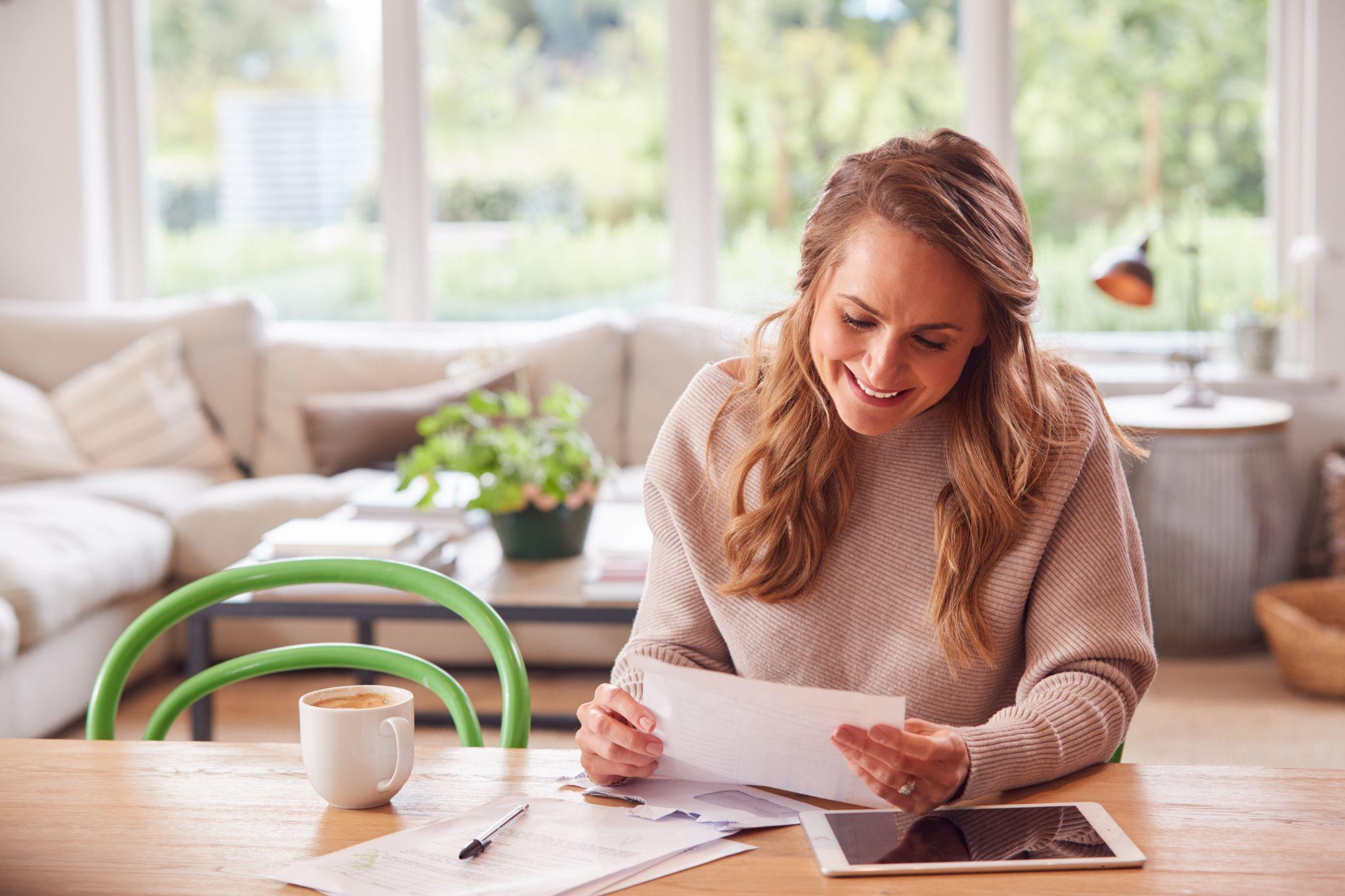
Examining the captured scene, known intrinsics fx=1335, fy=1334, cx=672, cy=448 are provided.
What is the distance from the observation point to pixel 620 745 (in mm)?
1057

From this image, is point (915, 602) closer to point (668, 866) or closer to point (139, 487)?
point (668, 866)

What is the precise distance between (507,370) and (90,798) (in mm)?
2869

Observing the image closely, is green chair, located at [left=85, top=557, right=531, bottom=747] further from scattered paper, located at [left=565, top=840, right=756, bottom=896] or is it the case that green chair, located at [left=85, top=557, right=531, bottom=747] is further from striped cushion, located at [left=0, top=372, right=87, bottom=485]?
striped cushion, located at [left=0, top=372, right=87, bottom=485]

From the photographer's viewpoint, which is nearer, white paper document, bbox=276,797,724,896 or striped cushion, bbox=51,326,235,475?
white paper document, bbox=276,797,724,896

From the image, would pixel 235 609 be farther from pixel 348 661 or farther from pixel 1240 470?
pixel 1240 470

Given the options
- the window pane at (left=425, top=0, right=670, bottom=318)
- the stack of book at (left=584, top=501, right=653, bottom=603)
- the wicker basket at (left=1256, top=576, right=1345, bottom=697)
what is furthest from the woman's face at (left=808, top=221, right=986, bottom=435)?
the window pane at (left=425, top=0, right=670, bottom=318)

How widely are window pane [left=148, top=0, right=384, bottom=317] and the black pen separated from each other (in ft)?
12.5

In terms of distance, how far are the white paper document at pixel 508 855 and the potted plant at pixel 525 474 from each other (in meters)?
1.32

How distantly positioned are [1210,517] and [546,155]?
2.38 m

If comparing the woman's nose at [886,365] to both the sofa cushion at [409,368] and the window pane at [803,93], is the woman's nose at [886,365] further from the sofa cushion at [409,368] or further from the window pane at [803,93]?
the window pane at [803,93]

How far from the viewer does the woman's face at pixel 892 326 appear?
1.15 metres

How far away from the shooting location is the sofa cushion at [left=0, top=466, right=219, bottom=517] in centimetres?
354

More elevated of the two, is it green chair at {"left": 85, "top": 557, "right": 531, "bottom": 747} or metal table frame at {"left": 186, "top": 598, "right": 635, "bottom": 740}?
green chair at {"left": 85, "top": 557, "right": 531, "bottom": 747}

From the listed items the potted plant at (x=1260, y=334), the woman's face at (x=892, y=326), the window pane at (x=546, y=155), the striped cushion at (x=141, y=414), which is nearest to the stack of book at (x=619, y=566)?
the woman's face at (x=892, y=326)
